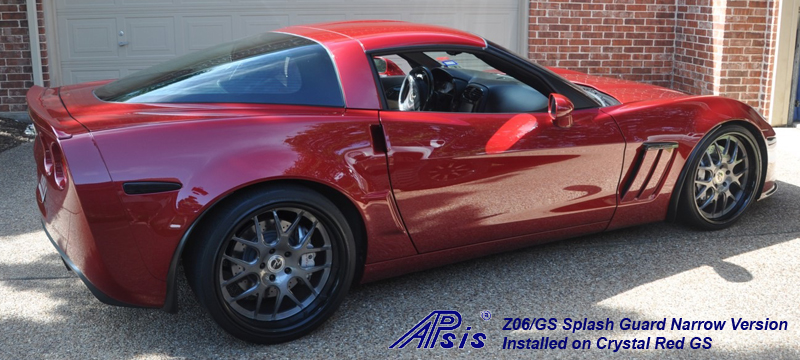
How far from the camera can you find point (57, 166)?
328 centimetres

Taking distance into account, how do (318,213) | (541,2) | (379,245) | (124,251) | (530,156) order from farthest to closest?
1. (541,2)
2. (530,156)
3. (379,245)
4. (318,213)
5. (124,251)

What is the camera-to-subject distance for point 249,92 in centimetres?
357

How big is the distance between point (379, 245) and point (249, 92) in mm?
927

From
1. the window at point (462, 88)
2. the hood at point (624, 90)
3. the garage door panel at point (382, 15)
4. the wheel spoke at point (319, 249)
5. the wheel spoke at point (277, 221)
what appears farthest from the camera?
the garage door panel at point (382, 15)

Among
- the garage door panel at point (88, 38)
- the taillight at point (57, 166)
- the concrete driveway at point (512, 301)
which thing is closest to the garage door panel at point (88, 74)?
the garage door panel at point (88, 38)

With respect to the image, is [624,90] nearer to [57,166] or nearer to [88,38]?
[57,166]

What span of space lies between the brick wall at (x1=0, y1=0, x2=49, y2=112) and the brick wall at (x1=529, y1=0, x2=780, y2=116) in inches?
213

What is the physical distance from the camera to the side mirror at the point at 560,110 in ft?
12.9

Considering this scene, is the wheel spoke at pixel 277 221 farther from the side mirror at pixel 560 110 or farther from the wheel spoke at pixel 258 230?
the side mirror at pixel 560 110

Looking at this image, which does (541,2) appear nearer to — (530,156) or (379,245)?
(530,156)

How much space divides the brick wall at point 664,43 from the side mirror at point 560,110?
16.3ft

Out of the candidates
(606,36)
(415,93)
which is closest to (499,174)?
(415,93)

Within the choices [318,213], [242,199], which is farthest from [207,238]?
[318,213]

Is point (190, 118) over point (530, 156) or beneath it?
over
